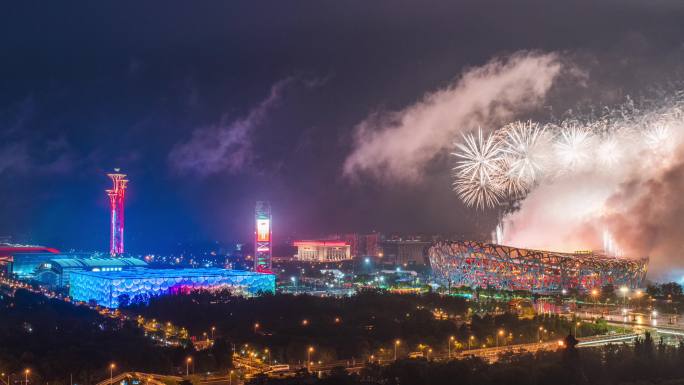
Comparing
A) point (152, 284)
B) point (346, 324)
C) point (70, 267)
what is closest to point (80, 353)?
point (346, 324)

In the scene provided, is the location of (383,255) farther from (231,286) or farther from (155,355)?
(155,355)

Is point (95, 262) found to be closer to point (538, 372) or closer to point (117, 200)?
point (117, 200)

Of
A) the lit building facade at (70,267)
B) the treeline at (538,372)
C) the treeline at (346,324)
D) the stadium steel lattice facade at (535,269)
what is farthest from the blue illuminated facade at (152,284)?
the treeline at (538,372)

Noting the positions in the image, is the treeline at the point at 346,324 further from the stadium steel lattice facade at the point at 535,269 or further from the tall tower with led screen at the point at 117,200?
the tall tower with led screen at the point at 117,200

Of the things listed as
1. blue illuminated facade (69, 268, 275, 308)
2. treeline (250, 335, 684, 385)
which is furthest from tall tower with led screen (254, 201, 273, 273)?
treeline (250, 335, 684, 385)

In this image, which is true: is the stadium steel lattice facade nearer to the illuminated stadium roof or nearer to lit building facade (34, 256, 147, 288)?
lit building facade (34, 256, 147, 288)

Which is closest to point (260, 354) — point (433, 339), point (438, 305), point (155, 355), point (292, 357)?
point (292, 357)
